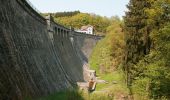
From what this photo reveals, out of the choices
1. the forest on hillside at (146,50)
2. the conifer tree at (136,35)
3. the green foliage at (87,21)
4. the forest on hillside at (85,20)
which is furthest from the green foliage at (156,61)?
the green foliage at (87,21)

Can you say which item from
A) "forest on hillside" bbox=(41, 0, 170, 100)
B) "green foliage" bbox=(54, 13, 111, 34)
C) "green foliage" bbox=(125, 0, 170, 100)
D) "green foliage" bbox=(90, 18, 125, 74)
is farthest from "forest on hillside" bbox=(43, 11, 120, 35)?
"green foliage" bbox=(125, 0, 170, 100)

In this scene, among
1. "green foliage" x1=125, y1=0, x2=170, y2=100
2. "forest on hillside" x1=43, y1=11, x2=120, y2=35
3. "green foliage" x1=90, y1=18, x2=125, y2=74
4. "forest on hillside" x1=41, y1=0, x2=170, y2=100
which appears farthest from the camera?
"forest on hillside" x1=43, y1=11, x2=120, y2=35

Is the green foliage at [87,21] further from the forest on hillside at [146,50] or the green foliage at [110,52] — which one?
the forest on hillside at [146,50]

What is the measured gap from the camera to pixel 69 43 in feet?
231

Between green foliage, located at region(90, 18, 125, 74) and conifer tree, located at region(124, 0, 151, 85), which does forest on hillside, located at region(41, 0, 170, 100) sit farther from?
green foliage, located at region(90, 18, 125, 74)

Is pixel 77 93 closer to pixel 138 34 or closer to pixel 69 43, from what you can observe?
pixel 138 34

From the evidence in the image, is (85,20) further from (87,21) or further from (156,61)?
(156,61)

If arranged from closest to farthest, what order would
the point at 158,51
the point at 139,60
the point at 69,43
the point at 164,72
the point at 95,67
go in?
1. the point at 164,72
2. the point at 158,51
3. the point at 139,60
4. the point at 69,43
5. the point at 95,67

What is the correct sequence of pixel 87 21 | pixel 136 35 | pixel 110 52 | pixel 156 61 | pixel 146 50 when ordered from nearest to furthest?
pixel 156 61 < pixel 146 50 < pixel 136 35 < pixel 110 52 < pixel 87 21

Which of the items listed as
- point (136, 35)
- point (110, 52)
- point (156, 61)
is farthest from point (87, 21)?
point (156, 61)

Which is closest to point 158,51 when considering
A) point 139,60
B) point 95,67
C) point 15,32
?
point 139,60

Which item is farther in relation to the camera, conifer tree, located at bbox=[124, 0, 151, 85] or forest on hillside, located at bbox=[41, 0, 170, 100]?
conifer tree, located at bbox=[124, 0, 151, 85]

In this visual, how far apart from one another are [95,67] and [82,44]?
818cm

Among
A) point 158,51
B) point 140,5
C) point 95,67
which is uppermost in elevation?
point 140,5
